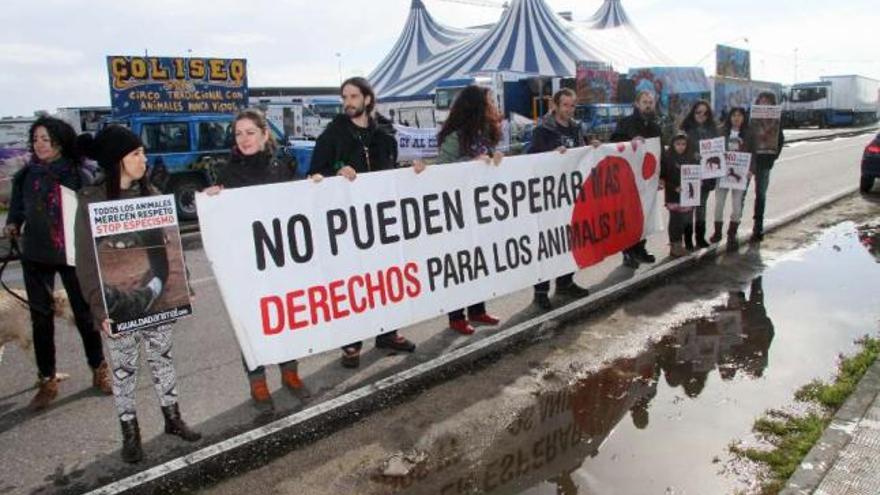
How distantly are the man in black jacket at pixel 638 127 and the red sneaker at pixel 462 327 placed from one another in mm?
2579

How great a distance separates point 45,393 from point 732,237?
7541 mm

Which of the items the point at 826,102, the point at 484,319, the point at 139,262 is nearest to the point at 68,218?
the point at 139,262

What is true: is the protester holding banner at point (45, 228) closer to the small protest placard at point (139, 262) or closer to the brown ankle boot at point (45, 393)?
the brown ankle boot at point (45, 393)

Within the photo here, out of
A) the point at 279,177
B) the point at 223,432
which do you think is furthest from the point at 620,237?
the point at 223,432

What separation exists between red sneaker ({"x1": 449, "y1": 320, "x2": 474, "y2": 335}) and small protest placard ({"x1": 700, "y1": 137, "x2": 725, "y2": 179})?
3840mm

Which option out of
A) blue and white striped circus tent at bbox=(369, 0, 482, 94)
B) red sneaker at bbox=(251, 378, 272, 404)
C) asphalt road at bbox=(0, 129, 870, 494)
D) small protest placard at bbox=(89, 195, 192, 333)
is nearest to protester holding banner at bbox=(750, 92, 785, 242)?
asphalt road at bbox=(0, 129, 870, 494)

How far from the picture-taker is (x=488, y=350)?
527 centimetres

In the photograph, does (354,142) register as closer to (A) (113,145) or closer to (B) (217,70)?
(A) (113,145)

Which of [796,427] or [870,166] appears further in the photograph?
[870,166]

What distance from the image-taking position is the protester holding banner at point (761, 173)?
28.4ft

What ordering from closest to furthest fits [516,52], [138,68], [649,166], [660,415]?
[660,415] < [649,166] < [138,68] < [516,52]

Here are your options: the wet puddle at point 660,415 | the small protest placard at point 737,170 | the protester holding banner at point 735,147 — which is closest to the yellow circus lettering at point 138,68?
the protester holding banner at point 735,147

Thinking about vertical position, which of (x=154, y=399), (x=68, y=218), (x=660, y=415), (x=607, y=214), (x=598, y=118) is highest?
(x=598, y=118)

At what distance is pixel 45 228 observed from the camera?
4.49 metres
